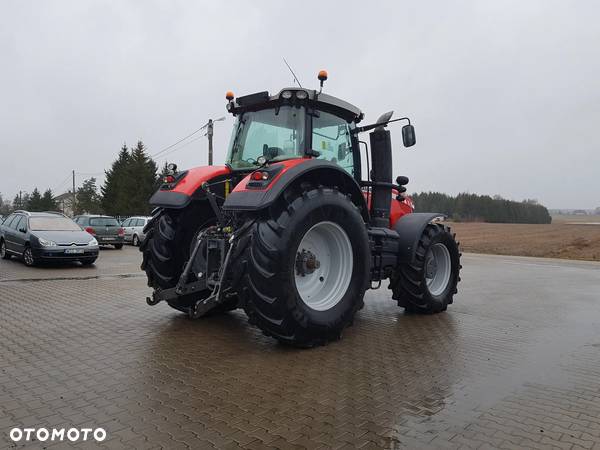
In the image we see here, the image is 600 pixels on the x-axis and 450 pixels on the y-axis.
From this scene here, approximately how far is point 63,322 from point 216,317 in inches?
71.8

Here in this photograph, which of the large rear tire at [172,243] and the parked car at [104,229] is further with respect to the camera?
the parked car at [104,229]

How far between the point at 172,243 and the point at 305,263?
5.50 ft

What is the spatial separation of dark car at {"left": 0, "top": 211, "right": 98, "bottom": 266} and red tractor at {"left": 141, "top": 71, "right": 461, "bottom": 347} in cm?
795

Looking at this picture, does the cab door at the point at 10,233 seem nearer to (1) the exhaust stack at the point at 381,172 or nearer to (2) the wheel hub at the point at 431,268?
(1) the exhaust stack at the point at 381,172

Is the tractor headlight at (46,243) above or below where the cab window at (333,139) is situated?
below

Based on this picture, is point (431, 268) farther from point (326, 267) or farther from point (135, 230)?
point (135, 230)

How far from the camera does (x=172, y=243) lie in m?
5.52

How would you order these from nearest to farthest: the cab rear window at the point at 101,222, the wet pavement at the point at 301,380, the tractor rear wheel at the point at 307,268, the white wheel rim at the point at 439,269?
the wet pavement at the point at 301,380 < the tractor rear wheel at the point at 307,268 < the white wheel rim at the point at 439,269 < the cab rear window at the point at 101,222

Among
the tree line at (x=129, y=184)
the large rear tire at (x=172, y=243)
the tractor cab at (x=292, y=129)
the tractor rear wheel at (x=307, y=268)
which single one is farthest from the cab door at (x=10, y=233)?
the tree line at (x=129, y=184)

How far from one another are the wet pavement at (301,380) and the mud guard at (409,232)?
2.88 feet

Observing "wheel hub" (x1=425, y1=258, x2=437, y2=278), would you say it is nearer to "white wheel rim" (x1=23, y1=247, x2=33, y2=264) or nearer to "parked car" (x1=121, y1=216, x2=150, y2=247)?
"white wheel rim" (x1=23, y1=247, x2=33, y2=264)

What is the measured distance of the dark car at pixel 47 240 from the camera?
12.4 metres

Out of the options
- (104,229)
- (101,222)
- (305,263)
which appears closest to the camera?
(305,263)

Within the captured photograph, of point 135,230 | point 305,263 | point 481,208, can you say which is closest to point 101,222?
point 135,230
